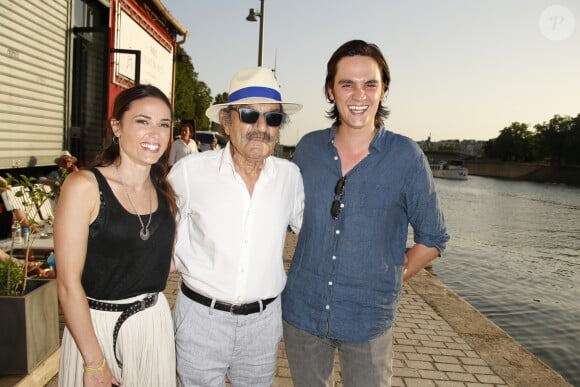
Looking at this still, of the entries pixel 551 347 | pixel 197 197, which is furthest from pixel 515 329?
pixel 197 197

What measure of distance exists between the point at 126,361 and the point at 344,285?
1.13 m

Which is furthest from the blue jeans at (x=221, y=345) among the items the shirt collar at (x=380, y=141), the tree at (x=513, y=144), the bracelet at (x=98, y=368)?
the tree at (x=513, y=144)

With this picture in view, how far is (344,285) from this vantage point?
2391 mm

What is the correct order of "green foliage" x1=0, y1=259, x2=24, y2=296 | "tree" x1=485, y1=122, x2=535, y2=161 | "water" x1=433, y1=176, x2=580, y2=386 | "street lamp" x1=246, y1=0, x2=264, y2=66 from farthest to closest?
"tree" x1=485, y1=122, x2=535, y2=161 → "street lamp" x1=246, y1=0, x2=264, y2=66 → "water" x1=433, y1=176, x2=580, y2=386 → "green foliage" x1=0, y1=259, x2=24, y2=296

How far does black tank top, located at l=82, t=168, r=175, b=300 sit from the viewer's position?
2037 mm

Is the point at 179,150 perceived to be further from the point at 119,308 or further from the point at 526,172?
the point at 526,172

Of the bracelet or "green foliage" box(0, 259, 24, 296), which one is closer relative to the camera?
the bracelet

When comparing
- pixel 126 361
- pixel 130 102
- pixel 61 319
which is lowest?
pixel 61 319

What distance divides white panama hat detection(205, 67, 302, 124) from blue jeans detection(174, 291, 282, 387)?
1.13 m

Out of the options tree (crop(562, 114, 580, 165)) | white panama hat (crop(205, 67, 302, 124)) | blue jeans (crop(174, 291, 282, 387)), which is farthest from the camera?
tree (crop(562, 114, 580, 165))

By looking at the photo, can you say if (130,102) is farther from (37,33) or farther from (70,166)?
(37,33)

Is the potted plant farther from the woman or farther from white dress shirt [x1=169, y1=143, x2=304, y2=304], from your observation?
white dress shirt [x1=169, y1=143, x2=304, y2=304]

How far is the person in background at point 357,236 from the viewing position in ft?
7.79

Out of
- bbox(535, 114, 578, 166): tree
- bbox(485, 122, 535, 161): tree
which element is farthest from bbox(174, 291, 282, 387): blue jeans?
bbox(485, 122, 535, 161): tree
